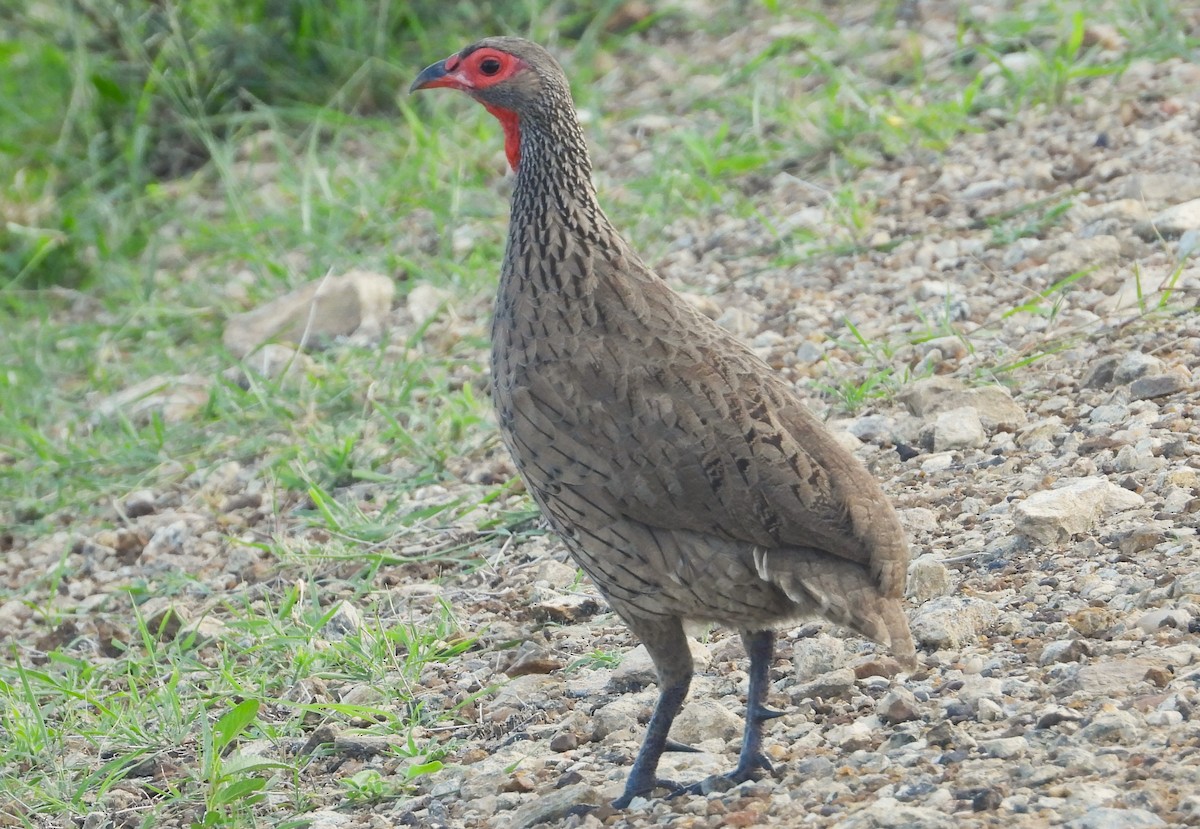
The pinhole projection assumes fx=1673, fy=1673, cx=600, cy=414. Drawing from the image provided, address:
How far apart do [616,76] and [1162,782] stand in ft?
21.3

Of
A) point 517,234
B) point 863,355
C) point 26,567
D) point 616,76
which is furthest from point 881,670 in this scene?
point 616,76

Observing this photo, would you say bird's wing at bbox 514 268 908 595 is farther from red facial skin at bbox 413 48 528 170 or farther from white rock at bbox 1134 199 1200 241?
white rock at bbox 1134 199 1200 241

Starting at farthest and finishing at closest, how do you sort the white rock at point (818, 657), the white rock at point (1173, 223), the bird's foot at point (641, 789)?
the white rock at point (1173, 223) < the white rock at point (818, 657) < the bird's foot at point (641, 789)

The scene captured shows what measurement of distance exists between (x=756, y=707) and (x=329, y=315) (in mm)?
3912

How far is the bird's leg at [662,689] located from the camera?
4.04 m

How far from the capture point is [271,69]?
374 inches

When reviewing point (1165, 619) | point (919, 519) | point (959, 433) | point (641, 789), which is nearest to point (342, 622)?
point (641, 789)

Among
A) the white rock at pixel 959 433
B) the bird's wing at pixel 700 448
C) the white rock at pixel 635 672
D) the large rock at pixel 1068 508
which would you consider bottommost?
the white rock at pixel 635 672

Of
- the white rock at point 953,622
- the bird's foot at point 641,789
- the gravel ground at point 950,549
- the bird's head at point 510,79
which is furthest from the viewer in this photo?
the bird's head at point 510,79

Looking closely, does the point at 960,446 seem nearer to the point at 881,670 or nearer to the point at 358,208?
the point at 881,670

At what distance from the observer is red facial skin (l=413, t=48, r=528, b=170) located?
189 inches

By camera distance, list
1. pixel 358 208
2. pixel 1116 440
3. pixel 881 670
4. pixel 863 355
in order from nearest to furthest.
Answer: pixel 881 670 < pixel 1116 440 < pixel 863 355 < pixel 358 208

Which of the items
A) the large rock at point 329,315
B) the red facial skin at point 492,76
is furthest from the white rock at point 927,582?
the large rock at point 329,315

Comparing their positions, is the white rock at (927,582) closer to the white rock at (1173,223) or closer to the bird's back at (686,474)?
the bird's back at (686,474)
